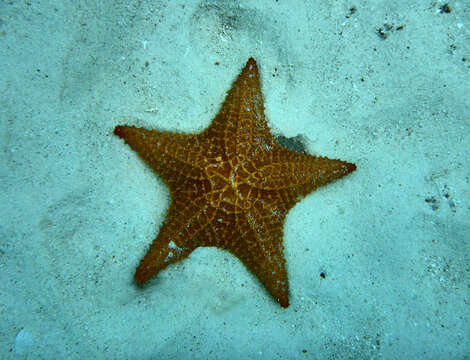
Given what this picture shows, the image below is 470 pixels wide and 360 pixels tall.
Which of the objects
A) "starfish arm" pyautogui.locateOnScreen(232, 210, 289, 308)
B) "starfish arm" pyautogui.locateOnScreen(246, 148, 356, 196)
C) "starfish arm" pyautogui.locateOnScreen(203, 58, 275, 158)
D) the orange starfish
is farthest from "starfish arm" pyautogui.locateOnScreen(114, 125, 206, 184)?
"starfish arm" pyautogui.locateOnScreen(232, 210, 289, 308)

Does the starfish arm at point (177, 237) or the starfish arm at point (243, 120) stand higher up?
the starfish arm at point (243, 120)

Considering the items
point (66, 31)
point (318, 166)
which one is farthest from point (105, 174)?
point (318, 166)

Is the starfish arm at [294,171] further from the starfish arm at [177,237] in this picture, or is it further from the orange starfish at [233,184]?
the starfish arm at [177,237]

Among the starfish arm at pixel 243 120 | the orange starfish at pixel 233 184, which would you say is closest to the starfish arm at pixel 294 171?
the orange starfish at pixel 233 184

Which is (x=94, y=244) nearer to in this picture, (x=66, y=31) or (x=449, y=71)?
(x=66, y=31)

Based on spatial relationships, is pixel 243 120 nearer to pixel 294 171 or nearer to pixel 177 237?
pixel 294 171

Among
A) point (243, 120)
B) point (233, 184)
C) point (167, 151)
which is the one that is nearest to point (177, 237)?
point (233, 184)

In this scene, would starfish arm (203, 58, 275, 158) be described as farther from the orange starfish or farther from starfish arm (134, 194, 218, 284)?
starfish arm (134, 194, 218, 284)
